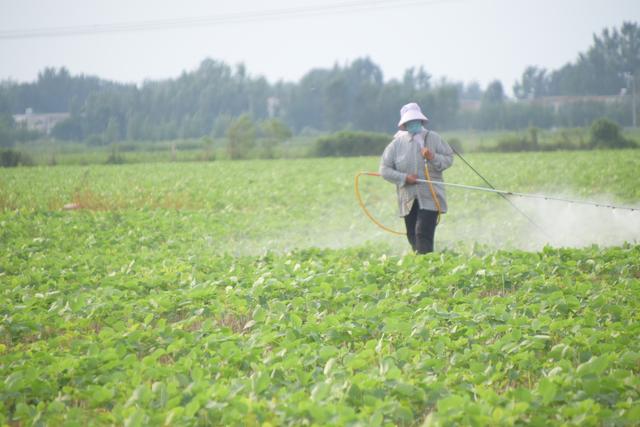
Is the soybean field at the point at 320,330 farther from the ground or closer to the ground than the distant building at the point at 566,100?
closer to the ground

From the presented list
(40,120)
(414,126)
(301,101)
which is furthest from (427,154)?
(301,101)

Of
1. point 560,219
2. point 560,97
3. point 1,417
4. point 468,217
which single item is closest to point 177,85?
point 560,97

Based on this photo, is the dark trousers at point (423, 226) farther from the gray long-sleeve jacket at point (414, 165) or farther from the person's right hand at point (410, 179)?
the person's right hand at point (410, 179)

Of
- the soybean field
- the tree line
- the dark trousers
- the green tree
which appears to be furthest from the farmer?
the green tree

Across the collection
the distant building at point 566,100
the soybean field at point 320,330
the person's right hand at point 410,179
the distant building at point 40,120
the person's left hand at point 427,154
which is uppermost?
the distant building at point 566,100

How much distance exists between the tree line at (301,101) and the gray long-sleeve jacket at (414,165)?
60.3 feet

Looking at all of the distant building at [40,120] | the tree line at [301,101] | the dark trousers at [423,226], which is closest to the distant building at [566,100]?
the tree line at [301,101]

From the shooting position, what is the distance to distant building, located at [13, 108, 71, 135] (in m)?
24.2

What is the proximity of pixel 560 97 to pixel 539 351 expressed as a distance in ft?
147

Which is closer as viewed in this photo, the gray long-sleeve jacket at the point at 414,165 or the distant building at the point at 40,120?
the gray long-sleeve jacket at the point at 414,165

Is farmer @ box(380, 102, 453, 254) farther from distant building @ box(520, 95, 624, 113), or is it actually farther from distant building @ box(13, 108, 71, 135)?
distant building @ box(520, 95, 624, 113)

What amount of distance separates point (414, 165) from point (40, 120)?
20160 mm

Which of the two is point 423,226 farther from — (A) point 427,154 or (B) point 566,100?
(B) point 566,100

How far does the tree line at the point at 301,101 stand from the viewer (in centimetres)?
2616
